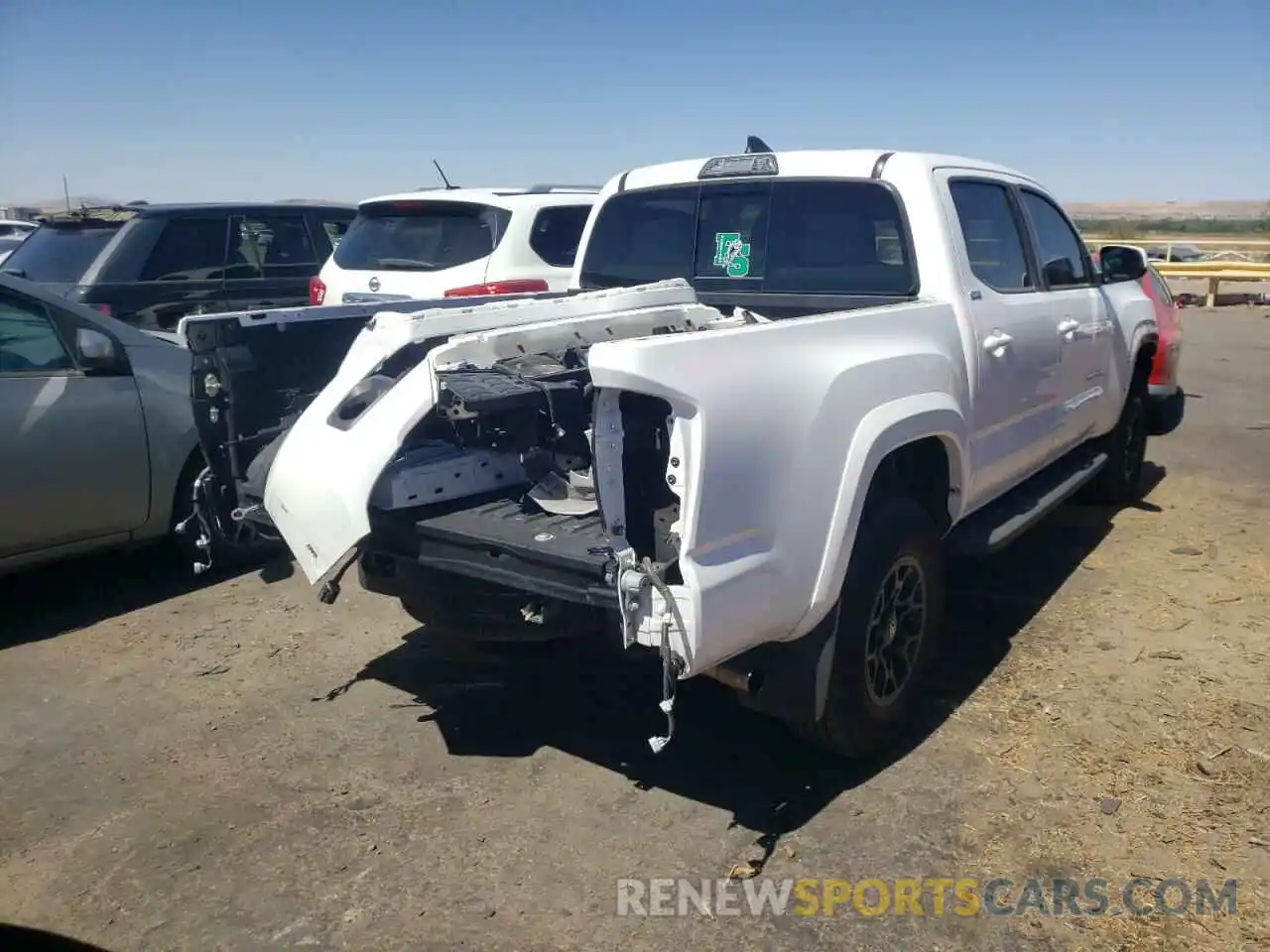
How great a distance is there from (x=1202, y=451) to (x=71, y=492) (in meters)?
7.93

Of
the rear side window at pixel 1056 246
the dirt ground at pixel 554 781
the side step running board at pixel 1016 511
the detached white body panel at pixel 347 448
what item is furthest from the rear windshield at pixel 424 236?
the side step running board at pixel 1016 511

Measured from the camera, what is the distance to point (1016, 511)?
473cm

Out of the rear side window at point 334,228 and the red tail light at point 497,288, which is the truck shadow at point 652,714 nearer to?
the red tail light at point 497,288

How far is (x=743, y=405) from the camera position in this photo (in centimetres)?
284

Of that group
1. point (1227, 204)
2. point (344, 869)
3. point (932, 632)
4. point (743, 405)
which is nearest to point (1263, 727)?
point (932, 632)

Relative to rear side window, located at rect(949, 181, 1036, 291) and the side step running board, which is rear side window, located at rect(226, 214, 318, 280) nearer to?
rear side window, located at rect(949, 181, 1036, 291)

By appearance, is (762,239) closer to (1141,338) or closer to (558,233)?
(1141,338)

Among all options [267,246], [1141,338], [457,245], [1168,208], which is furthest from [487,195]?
[1168,208]

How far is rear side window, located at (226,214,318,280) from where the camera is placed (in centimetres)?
887

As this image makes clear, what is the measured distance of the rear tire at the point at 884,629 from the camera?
3379 millimetres

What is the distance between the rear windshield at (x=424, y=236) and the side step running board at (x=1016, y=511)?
4.03 meters

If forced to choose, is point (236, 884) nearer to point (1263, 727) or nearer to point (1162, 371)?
point (1263, 727)

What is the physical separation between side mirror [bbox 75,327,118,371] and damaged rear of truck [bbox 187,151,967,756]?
1.58 meters

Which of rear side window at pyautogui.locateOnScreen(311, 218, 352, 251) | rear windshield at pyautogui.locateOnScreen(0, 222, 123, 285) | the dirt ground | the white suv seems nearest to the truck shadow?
the dirt ground
